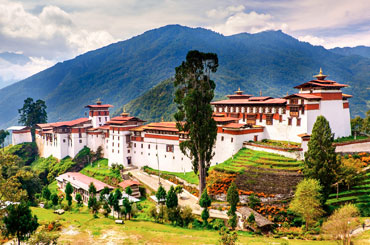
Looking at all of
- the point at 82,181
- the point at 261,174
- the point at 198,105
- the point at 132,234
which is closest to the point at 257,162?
the point at 261,174

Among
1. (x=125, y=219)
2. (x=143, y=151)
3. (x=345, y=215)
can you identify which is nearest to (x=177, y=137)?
(x=143, y=151)

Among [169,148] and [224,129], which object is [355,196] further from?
[169,148]

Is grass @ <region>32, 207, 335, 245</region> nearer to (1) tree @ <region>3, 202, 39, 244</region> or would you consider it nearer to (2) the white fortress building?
(1) tree @ <region>3, 202, 39, 244</region>

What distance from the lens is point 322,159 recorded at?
106 ft

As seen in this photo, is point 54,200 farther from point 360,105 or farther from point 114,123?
point 360,105

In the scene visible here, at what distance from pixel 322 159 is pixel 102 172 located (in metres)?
37.7

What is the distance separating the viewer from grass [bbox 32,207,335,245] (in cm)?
2519

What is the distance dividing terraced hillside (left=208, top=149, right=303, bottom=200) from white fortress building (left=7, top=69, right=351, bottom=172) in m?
3.54

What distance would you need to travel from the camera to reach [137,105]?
12669 centimetres

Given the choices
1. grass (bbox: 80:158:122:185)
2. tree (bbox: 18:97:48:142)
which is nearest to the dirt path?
grass (bbox: 80:158:122:185)

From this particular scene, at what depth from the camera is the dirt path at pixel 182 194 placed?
3412cm

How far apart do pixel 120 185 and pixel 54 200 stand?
9.35m

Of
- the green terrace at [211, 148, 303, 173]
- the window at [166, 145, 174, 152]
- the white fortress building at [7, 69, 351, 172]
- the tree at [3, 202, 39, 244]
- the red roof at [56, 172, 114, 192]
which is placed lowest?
the red roof at [56, 172, 114, 192]

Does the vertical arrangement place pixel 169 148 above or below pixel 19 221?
above
